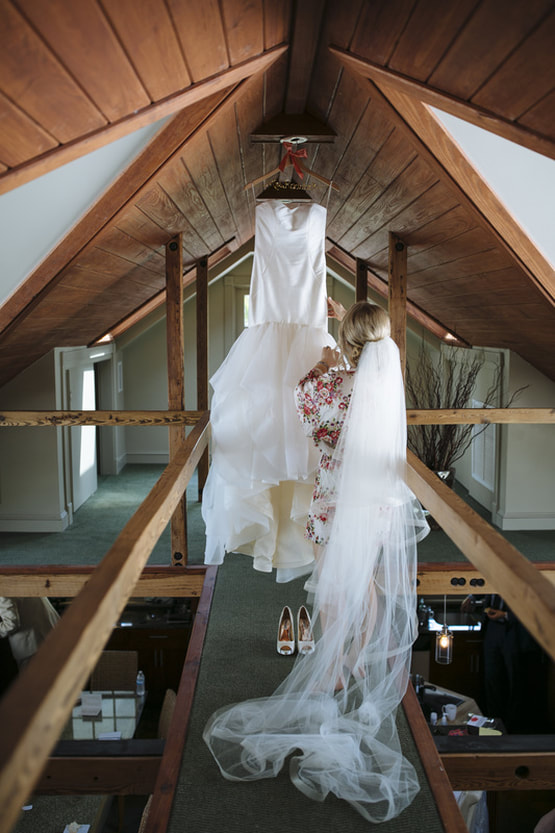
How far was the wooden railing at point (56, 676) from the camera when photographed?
0.93 meters

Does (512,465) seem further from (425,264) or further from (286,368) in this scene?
(286,368)

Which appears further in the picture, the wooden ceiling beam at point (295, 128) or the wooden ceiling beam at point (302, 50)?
the wooden ceiling beam at point (295, 128)

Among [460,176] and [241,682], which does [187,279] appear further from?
[241,682]

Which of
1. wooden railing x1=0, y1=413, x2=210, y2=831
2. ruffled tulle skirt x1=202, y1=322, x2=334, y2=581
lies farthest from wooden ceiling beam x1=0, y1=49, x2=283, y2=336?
wooden railing x1=0, y1=413, x2=210, y2=831

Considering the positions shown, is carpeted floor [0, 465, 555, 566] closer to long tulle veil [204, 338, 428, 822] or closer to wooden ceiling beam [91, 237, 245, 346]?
wooden ceiling beam [91, 237, 245, 346]

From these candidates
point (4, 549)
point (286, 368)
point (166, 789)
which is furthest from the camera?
point (4, 549)

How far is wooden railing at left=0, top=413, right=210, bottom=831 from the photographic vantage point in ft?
3.06

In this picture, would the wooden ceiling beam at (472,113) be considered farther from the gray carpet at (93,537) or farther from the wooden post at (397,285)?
the gray carpet at (93,537)

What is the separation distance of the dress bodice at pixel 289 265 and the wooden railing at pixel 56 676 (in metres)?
2.23

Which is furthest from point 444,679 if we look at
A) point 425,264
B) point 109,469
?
point 109,469

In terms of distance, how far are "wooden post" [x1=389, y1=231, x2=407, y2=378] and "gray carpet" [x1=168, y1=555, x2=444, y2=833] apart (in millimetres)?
2434

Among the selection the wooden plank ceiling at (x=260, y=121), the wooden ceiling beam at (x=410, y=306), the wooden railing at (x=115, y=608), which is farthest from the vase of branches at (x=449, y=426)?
the wooden railing at (x=115, y=608)

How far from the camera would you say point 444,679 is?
6668mm

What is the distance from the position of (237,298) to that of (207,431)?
6.76m
